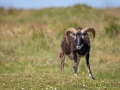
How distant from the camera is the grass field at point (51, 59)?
45.1 feet

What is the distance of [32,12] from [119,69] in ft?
78.2

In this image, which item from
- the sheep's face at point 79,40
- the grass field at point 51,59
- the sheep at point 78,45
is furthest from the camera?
the sheep at point 78,45

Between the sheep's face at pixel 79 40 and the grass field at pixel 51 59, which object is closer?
the grass field at pixel 51 59

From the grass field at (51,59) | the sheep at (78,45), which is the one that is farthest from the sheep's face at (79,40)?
the grass field at (51,59)

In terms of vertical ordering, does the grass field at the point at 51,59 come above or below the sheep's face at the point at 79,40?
below

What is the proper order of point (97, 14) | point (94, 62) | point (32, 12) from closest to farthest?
point (94, 62) < point (97, 14) < point (32, 12)

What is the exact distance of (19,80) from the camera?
1390cm

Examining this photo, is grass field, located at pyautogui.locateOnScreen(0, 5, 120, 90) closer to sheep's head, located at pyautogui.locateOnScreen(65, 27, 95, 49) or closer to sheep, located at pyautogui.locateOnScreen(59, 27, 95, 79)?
sheep, located at pyautogui.locateOnScreen(59, 27, 95, 79)

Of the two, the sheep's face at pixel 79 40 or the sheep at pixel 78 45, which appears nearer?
the sheep's face at pixel 79 40

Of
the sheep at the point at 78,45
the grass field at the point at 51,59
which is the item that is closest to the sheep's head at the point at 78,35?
the sheep at the point at 78,45

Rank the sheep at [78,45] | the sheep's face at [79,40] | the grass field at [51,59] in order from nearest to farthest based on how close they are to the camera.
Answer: the grass field at [51,59] → the sheep's face at [79,40] → the sheep at [78,45]

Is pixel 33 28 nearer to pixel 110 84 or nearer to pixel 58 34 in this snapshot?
pixel 58 34

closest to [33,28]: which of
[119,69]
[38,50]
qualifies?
[38,50]

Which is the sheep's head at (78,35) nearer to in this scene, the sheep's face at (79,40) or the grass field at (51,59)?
the sheep's face at (79,40)
